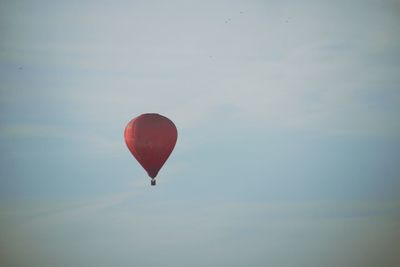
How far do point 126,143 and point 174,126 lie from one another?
1.74 metres

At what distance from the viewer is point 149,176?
39.5m

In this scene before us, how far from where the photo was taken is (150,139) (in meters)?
39.2

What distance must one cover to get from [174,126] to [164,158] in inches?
45.3

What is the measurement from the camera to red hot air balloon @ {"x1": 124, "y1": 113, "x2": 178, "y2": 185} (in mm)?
39156

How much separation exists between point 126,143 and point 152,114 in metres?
1.34

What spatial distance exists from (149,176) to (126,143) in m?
1.36

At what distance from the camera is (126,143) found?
3966cm

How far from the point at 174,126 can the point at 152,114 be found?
1016 millimetres

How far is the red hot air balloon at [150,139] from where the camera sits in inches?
1542

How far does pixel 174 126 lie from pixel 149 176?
A: 1936 mm

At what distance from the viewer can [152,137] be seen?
3922 cm

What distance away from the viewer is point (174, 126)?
1575 inches
